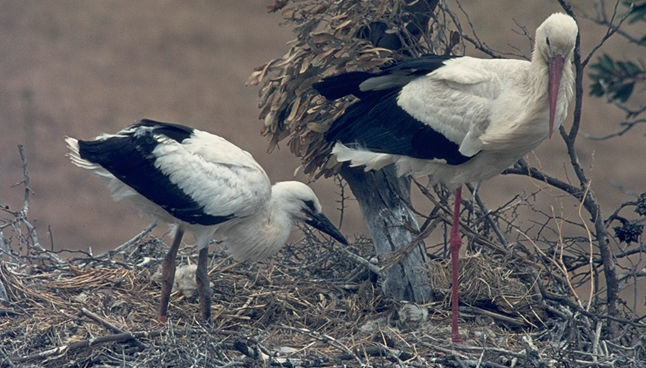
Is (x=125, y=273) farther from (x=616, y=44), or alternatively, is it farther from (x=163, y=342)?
(x=616, y=44)

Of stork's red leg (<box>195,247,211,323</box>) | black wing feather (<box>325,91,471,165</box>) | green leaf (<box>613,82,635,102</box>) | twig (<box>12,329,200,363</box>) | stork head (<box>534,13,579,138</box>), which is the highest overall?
→ green leaf (<box>613,82,635,102</box>)

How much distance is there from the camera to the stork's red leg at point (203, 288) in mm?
3961

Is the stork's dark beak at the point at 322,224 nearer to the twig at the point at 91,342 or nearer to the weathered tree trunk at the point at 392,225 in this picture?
the weathered tree trunk at the point at 392,225

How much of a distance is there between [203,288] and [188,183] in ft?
1.40

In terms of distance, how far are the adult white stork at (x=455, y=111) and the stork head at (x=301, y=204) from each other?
355 millimetres

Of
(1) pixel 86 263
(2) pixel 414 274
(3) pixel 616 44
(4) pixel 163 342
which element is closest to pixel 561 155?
(3) pixel 616 44

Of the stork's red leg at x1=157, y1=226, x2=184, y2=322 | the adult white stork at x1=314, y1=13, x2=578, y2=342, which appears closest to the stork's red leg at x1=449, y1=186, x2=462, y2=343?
the adult white stork at x1=314, y1=13, x2=578, y2=342

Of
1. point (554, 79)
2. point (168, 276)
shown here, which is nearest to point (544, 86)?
point (554, 79)

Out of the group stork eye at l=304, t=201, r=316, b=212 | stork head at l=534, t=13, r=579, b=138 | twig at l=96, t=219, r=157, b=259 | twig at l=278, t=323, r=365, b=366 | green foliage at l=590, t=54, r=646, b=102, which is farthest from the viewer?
twig at l=96, t=219, r=157, b=259

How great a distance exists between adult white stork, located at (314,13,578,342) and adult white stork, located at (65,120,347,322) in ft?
1.25

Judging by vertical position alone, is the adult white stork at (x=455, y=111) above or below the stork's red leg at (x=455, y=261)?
above

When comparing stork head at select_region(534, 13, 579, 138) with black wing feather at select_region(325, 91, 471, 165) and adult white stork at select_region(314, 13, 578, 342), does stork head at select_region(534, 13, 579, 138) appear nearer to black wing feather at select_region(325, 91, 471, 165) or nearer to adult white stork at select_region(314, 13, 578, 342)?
adult white stork at select_region(314, 13, 578, 342)

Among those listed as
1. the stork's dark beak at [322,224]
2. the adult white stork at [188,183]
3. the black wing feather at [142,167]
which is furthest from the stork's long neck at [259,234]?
the black wing feather at [142,167]

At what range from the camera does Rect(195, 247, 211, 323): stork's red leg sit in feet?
13.0
